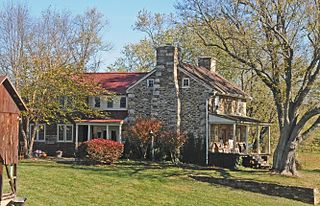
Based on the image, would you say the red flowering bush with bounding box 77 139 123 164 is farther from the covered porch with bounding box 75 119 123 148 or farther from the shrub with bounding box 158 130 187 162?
the covered porch with bounding box 75 119 123 148

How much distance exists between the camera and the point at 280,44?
95.1ft

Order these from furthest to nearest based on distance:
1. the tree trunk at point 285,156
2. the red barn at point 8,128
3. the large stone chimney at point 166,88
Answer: the large stone chimney at point 166,88 → the tree trunk at point 285,156 → the red barn at point 8,128

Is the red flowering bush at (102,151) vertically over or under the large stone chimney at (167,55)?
under

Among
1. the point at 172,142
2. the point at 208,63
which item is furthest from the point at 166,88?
the point at 208,63

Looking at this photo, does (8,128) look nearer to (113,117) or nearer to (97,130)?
(113,117)

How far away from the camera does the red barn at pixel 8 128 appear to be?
16.3 m

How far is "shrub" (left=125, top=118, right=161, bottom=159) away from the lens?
113 feet

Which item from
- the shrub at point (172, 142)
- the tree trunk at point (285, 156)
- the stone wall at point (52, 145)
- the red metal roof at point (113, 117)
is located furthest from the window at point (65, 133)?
the tree trunk at point (285, 156)

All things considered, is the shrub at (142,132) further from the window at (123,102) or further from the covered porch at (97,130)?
the window at (123,102)

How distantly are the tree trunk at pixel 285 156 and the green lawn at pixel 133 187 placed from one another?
3.01 feet

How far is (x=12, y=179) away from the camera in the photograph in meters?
17.0

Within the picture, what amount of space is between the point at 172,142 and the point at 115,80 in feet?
29.0

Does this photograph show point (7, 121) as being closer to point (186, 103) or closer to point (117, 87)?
point (186, 103)

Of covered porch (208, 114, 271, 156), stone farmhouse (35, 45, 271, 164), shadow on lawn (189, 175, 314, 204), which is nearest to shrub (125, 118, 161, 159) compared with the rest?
stone farmhouse (35, 45, 271, 164)
